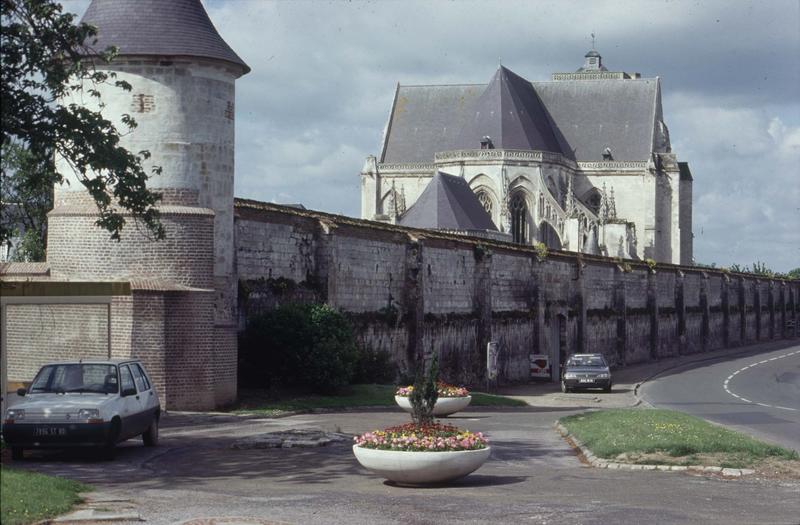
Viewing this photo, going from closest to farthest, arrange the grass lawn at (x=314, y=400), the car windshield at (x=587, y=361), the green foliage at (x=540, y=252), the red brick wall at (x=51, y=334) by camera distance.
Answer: the red brick wall at (x=51, y=334) → the grass lawn at (x=314, y=400) → the car windshield at (x=587, y=361) → the green foliage at (x=540, y=252)

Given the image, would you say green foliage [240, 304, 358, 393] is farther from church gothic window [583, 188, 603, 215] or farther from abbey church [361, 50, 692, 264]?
church gothic window [583, 188, 603, 215]

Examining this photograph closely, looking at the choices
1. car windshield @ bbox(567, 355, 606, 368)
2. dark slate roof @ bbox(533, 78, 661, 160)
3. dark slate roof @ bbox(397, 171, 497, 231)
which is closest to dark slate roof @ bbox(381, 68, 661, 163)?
dark slate roof @ bbox(533, 78, 661, 160)

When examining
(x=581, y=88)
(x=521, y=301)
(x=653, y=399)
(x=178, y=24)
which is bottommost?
(x=653, y=399)

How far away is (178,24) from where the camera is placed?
2581 centimetres

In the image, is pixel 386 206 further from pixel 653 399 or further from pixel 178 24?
pixel 178 24

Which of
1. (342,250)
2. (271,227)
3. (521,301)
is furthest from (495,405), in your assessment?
(521,301)

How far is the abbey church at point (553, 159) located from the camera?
316 feet

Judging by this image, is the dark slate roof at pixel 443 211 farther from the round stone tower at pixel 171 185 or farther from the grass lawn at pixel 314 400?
the round stone tower at pixel 171 185

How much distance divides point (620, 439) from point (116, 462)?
7.78 metres

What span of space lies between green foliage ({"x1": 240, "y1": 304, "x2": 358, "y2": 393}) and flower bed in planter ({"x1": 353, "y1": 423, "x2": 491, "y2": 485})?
506 inches

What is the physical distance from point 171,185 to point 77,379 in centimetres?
853

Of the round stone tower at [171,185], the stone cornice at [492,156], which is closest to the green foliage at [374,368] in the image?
the round stone tower at [171,185]

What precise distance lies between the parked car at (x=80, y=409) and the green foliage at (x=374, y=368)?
45.3 ft

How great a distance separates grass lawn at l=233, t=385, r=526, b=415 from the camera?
2594 cm
